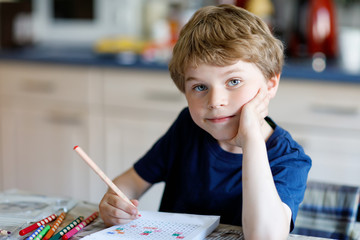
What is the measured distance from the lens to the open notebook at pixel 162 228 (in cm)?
88

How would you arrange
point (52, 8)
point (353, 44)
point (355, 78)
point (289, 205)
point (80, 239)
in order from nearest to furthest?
1. point (80, 239)
2. point (289, 205)
3. point (355, 78)
4. point (353, 44)
5. point (52, 8)

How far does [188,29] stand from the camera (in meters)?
1.08

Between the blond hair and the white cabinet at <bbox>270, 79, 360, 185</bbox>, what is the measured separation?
98 centimetres

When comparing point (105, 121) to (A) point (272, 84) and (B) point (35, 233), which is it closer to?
(A) point (272, 84)

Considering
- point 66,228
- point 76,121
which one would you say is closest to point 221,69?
point 66,228

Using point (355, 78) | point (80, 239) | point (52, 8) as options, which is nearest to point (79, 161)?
point (52, 8)

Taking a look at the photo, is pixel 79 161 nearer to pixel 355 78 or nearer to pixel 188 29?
pixel 355 78

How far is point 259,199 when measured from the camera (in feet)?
2.99

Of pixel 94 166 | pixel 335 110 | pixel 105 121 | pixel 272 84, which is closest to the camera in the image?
pixel 94 166

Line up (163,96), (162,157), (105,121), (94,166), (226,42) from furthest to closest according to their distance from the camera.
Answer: (105,121), (163,96), (162,157), (226,42), (94,166)

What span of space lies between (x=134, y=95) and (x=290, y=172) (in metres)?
1.38

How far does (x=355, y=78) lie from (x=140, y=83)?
859 millimetres

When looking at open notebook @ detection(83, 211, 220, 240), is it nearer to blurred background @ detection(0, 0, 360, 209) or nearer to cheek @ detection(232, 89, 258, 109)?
cheek @ detection(232, 89, 258, 109)

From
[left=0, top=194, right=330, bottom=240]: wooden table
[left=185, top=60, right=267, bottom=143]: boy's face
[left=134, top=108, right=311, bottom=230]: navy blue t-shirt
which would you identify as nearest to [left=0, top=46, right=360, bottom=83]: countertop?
[left=134, top=108, right=311, bottom=230]: navy blue t-shirt
